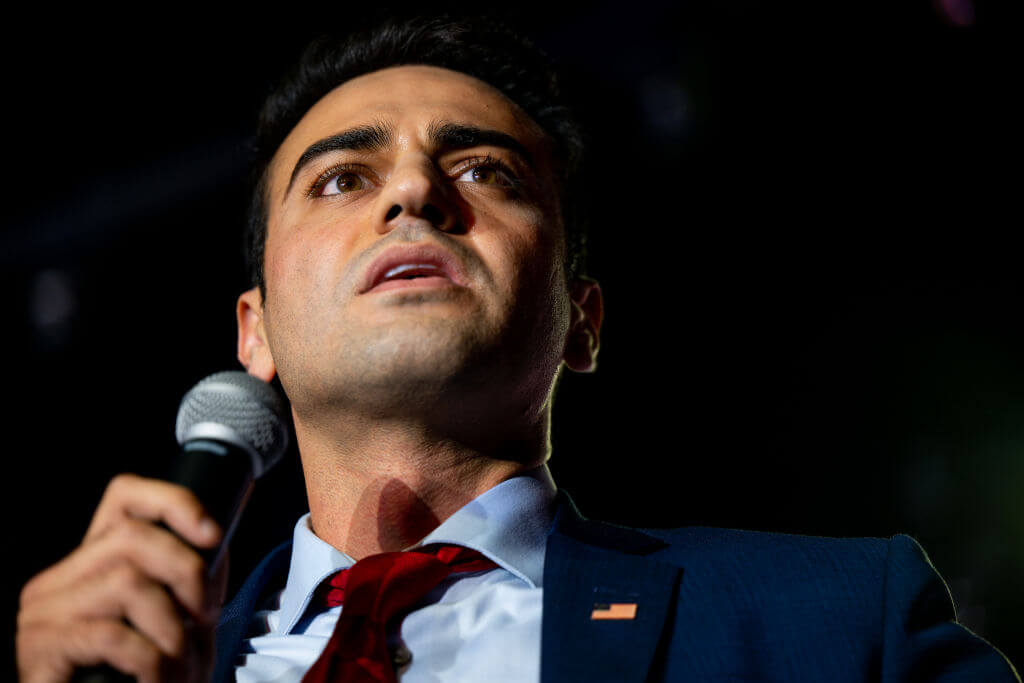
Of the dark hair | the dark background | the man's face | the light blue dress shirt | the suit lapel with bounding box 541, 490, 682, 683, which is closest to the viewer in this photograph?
the suit lapel with bounding box 541, 490, 682, 683

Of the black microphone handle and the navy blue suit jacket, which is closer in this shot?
the black microphone handle

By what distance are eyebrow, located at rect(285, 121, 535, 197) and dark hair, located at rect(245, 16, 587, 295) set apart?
17.0 inches

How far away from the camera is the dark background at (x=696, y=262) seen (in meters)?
2.90

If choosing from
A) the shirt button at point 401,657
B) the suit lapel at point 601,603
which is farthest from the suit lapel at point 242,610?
the suit lapel at point 601,603

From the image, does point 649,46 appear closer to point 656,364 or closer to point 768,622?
point 656,364

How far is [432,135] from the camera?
2080 millimetres

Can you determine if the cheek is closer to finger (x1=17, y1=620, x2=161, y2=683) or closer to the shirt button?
the shirt button

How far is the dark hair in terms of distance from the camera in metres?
2.56

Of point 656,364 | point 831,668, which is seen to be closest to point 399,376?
point 831,668

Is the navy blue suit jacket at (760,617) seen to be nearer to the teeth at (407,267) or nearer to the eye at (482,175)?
the teeth at (407,267)

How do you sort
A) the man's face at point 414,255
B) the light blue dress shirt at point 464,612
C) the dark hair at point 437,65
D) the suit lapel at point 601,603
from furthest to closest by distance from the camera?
1. the dark hair at point 437,65
2. the man's face at point 414,255
3. the light blue dress shirt at point 464,612
4. the suit lapel at point 601,603

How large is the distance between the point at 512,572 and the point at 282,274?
0.94 m

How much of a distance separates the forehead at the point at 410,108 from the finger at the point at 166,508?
1216 mm

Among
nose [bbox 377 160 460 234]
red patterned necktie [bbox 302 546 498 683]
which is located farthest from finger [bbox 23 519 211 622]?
nose [bbox 377 160 460 234]
